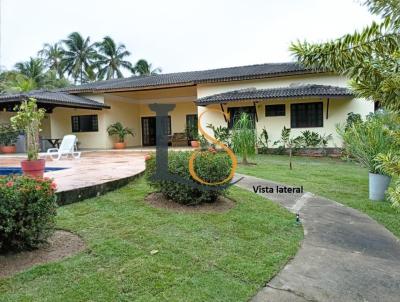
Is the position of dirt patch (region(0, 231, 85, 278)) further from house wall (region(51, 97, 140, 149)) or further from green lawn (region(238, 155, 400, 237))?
house wall (region(51, 97, 140, 149))

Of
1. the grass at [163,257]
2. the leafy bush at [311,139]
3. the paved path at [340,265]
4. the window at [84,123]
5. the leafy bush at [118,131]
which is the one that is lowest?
the paved path at [340,265]

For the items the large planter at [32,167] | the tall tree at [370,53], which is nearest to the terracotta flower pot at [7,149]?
the large planter at [32,167]

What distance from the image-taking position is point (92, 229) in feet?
12.7

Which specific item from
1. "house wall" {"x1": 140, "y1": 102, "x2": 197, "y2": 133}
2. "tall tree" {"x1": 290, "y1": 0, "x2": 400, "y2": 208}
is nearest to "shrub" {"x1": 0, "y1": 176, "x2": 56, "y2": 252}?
"tall tree" {"x1": 290, "y1": 0, "x2": 400, "y2": 208}

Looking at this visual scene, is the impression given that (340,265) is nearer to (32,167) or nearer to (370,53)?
(370,53)

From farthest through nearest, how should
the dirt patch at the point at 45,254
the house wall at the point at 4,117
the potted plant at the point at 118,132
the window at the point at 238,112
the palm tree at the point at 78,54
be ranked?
the palm tree at the point at 78,54, the potted plant at the point at 118,132, the house wall at the point at 4,117, the window at the point at 238,112, the dirt patch at the point at 45,254

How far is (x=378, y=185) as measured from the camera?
5.83 meters

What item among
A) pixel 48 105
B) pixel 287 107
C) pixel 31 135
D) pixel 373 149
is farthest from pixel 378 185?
pixel 48 105

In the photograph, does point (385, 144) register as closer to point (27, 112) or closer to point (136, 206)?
point (136, 206)

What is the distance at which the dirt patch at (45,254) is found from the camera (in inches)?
116

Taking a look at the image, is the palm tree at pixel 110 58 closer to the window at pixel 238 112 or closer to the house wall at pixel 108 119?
the house wall at pixel 108 119

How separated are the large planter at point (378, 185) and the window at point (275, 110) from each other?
30.5 feet

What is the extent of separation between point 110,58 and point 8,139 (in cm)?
2278

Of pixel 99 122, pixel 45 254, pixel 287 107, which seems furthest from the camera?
pixel 99 122
